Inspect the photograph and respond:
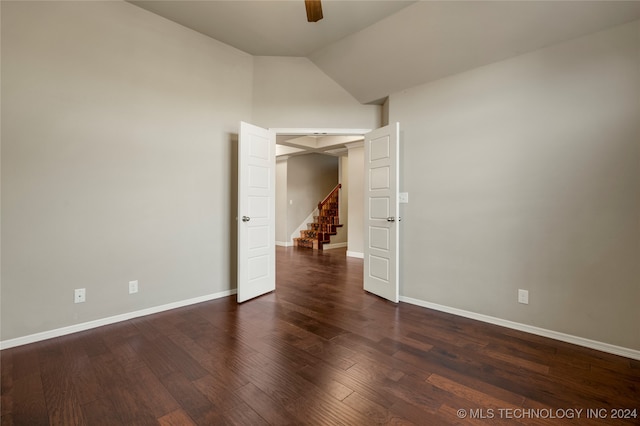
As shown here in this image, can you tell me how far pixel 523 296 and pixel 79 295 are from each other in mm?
4117

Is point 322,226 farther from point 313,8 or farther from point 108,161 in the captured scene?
point 313,8

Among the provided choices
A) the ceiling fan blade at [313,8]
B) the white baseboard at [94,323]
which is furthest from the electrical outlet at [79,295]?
the ceiling fan blade at [313,8]

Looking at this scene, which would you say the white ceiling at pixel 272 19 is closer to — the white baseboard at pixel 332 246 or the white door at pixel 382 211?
the white door at pixel 382 211

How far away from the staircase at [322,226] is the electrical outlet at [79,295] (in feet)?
18.5

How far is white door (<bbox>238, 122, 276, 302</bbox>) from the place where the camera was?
3.41 metres

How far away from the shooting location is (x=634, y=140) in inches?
87.4

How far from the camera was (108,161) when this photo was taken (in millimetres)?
2729

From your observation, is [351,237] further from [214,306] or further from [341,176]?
[214,306]

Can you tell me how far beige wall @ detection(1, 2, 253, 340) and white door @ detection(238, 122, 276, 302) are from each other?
35cm

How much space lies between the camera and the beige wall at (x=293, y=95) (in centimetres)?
388

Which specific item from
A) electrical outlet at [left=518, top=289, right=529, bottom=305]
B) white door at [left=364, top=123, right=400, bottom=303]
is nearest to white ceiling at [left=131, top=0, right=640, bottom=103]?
white door at [left=364, top=123, right=400, bottom=303]

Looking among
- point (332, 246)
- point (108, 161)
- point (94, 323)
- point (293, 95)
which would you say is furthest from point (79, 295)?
point (332, 246)

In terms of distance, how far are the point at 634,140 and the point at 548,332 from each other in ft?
5.64

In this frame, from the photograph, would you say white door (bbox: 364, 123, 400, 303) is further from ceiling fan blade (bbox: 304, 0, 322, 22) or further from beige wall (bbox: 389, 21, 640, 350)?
ceiling fan blade (bbox: 304, 0, 322, 22)
